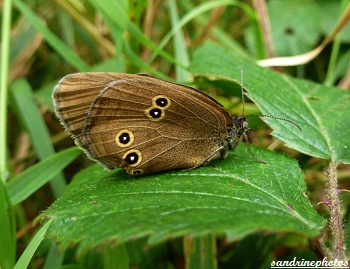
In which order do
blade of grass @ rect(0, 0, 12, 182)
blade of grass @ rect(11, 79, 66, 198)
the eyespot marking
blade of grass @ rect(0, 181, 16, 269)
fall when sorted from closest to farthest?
blade of grass @ rect(0, 181, 16, 269) < the eyespot marking < blade of grass @ rect(0, 0, 12, 182) < blade of grass @ rect(11, 79, 66, 198)

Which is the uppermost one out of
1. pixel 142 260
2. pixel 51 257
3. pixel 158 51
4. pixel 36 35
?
pixel 36 35

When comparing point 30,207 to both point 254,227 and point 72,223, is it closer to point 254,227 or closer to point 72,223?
point 72,223

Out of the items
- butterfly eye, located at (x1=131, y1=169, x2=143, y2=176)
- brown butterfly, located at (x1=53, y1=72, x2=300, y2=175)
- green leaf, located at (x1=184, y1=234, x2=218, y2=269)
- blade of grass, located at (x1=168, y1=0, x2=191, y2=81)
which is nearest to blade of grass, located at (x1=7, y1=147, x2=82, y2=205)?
brown butterfly, located at (x1=53, y1=72, x2=300, y2=175)

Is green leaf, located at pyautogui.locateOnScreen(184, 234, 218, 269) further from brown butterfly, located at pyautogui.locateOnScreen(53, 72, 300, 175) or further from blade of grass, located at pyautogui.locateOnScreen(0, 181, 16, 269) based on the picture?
blade of grass, located at pyautogui.locateOnScreen(0, 181, 16, 269)

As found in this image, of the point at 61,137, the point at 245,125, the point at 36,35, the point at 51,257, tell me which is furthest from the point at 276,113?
Answer: the point at 36,35

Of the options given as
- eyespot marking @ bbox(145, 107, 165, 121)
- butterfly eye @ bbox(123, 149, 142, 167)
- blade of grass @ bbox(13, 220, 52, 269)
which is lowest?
blade of grass @ bbox(13, 220, 52, 269)

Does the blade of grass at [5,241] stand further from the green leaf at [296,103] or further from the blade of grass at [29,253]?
the green leaf at [296,103]

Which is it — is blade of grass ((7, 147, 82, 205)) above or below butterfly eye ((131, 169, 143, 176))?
above
